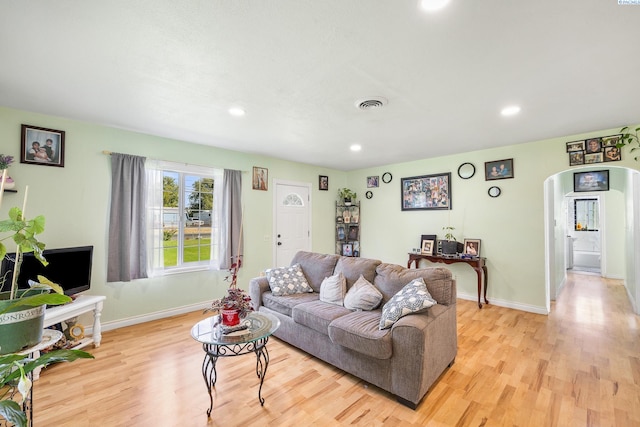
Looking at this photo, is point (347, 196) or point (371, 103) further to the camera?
point (347, 196)

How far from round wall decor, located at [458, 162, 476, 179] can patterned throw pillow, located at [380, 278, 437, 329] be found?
300 cm

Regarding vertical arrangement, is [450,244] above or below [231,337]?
above

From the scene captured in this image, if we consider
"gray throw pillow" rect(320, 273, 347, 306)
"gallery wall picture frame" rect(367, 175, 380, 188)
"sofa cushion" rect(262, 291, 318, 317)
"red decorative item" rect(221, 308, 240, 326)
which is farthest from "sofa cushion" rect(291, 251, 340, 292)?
"gallery wall picture frame" rect(367, 175, 380, 188)

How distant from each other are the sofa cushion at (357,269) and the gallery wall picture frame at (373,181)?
2987 millimetres

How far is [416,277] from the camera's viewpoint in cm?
254

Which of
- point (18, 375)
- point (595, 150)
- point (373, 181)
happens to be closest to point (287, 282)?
point (18, 375)

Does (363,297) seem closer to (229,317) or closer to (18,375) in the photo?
(229,317)

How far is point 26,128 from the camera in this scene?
287cm

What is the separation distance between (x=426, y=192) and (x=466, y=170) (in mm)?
747

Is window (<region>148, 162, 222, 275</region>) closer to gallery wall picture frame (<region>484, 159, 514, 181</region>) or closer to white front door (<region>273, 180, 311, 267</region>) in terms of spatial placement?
white front door (<region>273, 180, 311, 267</region>)

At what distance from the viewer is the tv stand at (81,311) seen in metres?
2.48

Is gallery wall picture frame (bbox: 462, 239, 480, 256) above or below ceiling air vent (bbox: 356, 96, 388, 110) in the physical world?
below

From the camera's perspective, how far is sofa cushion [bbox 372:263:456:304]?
2414mm

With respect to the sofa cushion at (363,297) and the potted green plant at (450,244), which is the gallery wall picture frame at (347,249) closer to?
the potted green plant at (450,244)
